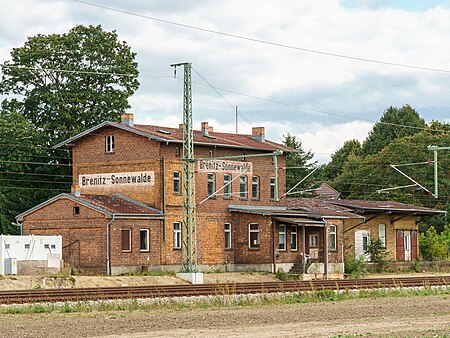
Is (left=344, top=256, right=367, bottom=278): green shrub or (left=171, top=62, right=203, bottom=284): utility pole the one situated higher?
(left=171, top=62, right=203, bottom=284): utility pole

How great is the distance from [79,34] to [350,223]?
21.5 m

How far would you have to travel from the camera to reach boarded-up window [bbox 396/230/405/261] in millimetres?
63906

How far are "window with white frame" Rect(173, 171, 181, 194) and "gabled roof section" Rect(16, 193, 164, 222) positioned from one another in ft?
5.36

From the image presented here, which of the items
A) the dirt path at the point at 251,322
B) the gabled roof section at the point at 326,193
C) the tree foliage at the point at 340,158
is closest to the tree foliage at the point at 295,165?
the gabled roof section at the point at 326,193

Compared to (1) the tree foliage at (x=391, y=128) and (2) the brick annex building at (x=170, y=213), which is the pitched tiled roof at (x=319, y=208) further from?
(1) the tree foliage at (x=391, y=128)

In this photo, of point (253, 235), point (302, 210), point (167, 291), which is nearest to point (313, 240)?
point (302, 210)

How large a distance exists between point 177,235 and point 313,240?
30.5 ft

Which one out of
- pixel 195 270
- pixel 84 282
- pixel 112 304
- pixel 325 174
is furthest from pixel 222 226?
pixel 325 174

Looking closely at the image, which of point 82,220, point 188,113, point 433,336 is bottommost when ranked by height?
point 433,336

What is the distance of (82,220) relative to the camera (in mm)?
48656

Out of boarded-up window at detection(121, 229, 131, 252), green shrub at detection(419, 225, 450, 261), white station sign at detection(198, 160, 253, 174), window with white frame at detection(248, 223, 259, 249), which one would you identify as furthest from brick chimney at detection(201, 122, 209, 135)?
green shrub at detection(419, 225, 450, 261)

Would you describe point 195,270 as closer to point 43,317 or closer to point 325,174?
point 43,317

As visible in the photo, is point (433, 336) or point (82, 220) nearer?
point (433, 336)

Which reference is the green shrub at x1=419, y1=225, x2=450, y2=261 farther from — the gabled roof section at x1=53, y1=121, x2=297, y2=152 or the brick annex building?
the gabled roof section at x1=53, y1=121, x2=297, y2=152
